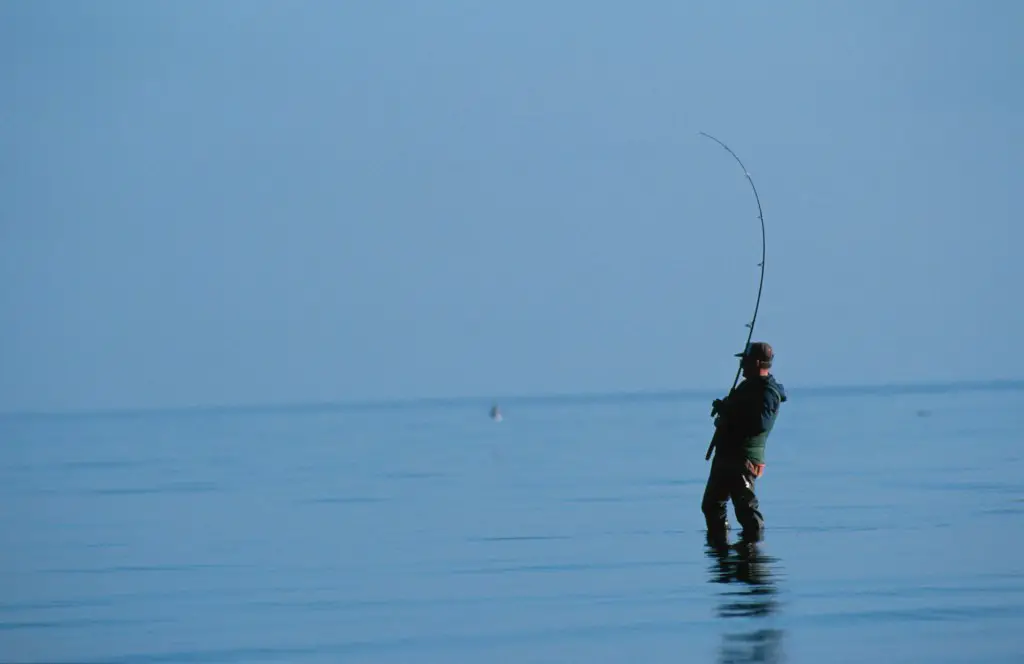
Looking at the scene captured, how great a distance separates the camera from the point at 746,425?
13609 millimetres

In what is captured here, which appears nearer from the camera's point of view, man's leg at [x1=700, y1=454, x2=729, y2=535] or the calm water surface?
the calm water surface

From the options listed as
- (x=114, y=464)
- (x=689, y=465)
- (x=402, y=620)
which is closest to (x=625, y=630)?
(x=402, y=620)

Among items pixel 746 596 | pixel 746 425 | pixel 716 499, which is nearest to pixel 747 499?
pixel 716 499

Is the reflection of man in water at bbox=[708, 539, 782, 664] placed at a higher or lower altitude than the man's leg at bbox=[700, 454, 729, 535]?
lower

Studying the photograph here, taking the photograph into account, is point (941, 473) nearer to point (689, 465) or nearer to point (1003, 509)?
point (689, 465)

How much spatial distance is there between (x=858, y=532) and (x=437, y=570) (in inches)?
172

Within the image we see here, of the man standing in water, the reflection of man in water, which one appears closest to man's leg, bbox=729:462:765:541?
the man standing in water

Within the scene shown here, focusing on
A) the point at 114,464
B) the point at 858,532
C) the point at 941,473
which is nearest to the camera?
the point at 858,532

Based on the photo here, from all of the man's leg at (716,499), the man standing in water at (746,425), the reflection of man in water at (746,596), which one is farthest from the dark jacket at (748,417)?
the reflection of man in water at (746,596)

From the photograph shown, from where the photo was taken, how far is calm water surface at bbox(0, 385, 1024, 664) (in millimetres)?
9852

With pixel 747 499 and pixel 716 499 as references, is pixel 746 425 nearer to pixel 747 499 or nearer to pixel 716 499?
pixel 747 499

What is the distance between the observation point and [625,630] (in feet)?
33.6

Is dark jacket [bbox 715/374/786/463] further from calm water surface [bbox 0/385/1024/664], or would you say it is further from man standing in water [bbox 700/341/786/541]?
calm water surface [bbox 0/385/1024/664]

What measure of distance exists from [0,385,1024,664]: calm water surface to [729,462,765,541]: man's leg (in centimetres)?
19
